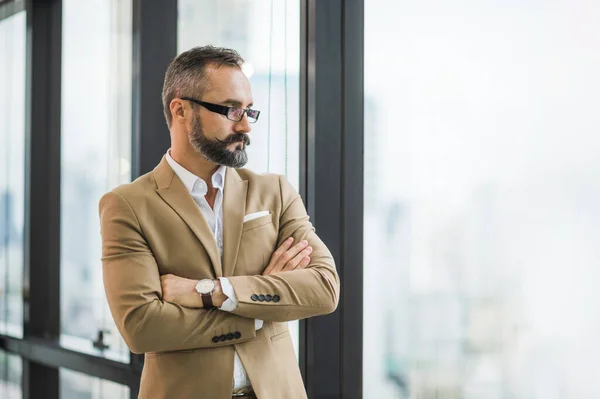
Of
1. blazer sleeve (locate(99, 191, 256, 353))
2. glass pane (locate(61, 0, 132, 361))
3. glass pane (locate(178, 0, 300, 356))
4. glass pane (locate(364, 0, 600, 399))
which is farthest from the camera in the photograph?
glass pane (locate(61, 0, 132, 361))

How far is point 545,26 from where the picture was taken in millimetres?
2252

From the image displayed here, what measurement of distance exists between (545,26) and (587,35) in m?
0.15

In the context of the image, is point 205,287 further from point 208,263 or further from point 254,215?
point 254,215

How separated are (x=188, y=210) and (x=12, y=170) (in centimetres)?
317

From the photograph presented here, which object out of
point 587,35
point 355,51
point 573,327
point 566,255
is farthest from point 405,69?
point 573,327

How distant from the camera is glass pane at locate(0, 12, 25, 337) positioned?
464cm

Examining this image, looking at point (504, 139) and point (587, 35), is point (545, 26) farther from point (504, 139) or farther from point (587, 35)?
point (504, 139)

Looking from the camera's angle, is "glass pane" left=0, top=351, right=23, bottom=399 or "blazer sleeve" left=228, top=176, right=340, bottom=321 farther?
"glass pane" left=0, top=351, right=23, bottom=399

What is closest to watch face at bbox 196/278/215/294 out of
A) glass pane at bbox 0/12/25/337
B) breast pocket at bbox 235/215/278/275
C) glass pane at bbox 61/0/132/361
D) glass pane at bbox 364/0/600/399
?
breast pocket at bbox 235/215/278/275

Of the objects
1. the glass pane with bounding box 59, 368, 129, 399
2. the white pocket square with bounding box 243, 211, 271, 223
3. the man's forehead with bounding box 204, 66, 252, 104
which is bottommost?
the glass pane with bounding box 59, 368, 129, 399

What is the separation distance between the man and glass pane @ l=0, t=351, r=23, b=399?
9.36 ft

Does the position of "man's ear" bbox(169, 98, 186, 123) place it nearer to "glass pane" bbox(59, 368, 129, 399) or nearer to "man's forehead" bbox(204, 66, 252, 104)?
"man's forehead" bbox(204, 66, 252, 104)

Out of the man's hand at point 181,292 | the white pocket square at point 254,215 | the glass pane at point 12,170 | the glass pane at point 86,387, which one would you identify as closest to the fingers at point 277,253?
the white pocket square at point 254,215

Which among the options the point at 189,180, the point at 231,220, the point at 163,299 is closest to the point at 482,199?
the point at 231,220
